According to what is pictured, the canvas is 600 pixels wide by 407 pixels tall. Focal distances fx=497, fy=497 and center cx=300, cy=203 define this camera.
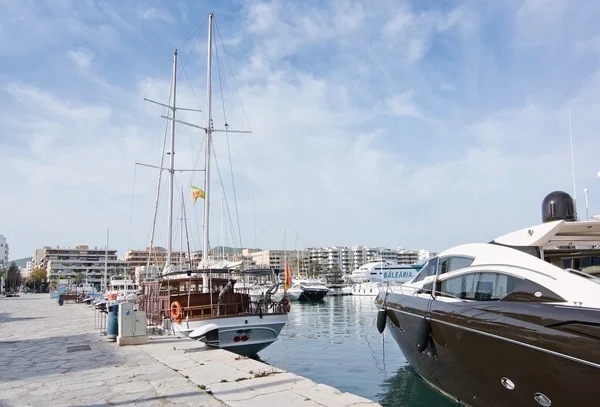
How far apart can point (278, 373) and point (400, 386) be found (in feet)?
16.9

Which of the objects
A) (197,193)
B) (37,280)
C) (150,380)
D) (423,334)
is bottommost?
(37,280)

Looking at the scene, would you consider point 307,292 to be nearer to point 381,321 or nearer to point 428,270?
point 381,321

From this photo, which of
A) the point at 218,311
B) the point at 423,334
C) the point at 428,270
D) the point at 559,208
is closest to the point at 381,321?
the point at 428,270

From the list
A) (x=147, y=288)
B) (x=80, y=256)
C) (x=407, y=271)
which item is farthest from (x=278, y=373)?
(x=80, y=256)

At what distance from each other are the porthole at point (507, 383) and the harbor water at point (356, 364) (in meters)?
3.89

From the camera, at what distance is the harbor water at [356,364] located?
12.4 meters

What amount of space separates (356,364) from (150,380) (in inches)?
373

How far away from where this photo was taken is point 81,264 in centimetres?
15538

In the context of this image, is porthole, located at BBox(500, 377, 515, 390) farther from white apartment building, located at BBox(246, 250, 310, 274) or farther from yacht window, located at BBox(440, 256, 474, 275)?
white apartment building, located at BBox(246, 250, 310, 274)

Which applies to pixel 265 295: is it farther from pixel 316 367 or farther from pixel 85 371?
pixel 85 371

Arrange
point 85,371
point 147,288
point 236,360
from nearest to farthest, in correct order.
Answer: point 85,371, point 236,360, point 147,288

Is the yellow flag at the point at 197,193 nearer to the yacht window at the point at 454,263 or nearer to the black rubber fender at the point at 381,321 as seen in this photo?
the black rubber fender at the point at 381,321

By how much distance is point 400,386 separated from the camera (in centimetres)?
1339

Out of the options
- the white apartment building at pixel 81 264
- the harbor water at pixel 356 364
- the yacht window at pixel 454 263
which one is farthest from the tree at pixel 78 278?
the yacht window at pixel 454 263
